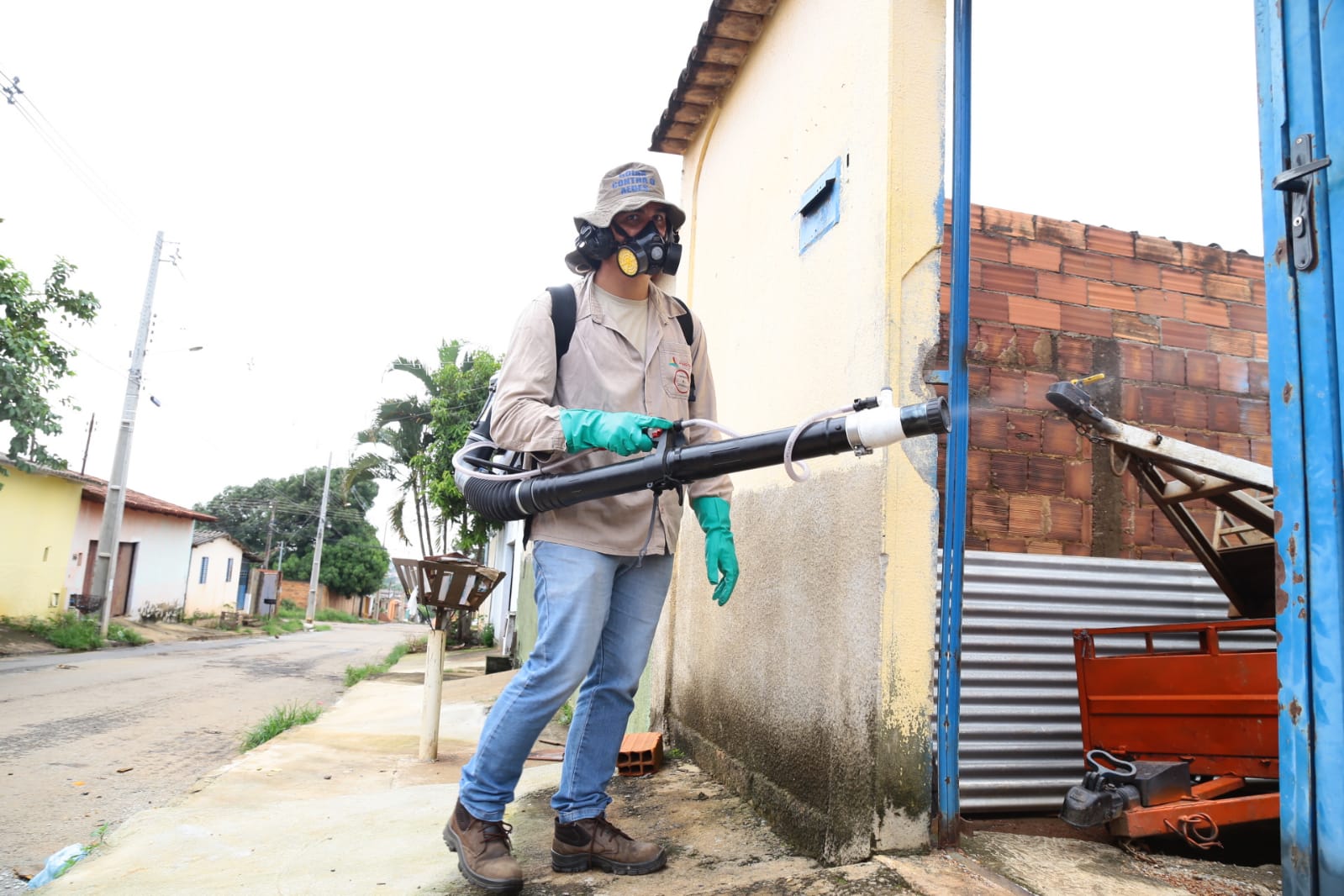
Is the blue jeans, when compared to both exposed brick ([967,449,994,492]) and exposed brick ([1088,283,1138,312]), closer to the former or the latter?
exposed brick ([967,449,994,492])

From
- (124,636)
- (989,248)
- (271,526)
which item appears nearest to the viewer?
(989,248)

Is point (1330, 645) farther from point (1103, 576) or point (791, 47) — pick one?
point (791, 47)

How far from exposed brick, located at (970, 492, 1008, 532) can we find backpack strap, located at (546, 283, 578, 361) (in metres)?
1.90

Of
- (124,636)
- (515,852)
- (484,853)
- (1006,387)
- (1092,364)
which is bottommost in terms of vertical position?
(124,636)

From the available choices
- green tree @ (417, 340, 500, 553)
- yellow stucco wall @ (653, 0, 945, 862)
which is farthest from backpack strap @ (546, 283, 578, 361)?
green tree @ (417, 340, 500, 553)

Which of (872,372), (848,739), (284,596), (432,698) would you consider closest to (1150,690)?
(848,739)

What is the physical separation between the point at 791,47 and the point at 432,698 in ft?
11.5

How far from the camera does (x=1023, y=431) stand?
361 cm

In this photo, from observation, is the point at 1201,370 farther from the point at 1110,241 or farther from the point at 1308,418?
the point at 1308,418

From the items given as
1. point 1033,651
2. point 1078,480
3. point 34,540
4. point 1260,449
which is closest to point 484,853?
point 1033,651

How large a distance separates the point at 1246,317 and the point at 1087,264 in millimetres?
889

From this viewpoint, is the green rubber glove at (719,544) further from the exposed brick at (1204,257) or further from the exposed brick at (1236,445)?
the exposed brick at (1204,257)

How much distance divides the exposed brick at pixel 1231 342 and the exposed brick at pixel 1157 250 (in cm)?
39

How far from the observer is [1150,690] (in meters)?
2.59
